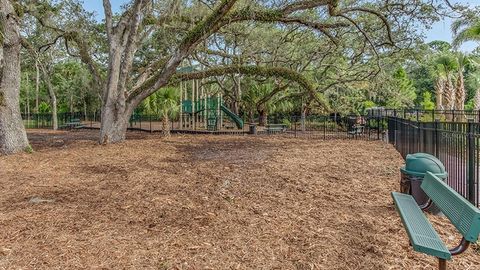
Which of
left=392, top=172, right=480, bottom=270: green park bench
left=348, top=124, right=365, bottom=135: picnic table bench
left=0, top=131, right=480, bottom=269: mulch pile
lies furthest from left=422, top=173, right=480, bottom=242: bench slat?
left=348, top=124, right=365, bottom=135: picnic table bench

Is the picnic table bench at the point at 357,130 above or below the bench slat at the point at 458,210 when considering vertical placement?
above

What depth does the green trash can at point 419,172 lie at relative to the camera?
4305 millimetres

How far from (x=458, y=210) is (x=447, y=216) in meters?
0.17

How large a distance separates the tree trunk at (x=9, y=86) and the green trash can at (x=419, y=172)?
997 cm

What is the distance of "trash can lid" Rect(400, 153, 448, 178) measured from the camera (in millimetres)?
4289

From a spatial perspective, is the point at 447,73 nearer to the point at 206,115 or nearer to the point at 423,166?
the point at 206,115

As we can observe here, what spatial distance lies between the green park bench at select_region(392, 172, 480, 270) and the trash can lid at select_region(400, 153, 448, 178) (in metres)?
1.02

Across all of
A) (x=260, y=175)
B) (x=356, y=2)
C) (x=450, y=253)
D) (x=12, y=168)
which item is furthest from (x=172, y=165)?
(x=356, y=2)

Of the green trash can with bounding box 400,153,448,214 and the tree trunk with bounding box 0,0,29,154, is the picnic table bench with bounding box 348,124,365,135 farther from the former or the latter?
the tree trunk with bounding box 0,0,29,154

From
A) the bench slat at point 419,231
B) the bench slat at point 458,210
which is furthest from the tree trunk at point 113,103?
the bench slat at point 458,210

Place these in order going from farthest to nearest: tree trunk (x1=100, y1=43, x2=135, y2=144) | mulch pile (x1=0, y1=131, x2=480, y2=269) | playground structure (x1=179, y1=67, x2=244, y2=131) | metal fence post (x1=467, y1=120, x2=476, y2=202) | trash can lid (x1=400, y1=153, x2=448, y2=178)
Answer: playground structure (x1=179, y1=67, x2=244, y2=131) < tree trunk (x1=100, y1=43, x2=135, y2=144) < trash can lid (x1=400, y1=153, x2=448, y2=178) < metal fence post (x1=467, y1=120, x2=476, y2=202) < mulch pile (x1=0, y1=131, x2=480, y2=269)

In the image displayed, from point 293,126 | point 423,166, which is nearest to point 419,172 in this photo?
point 423,166

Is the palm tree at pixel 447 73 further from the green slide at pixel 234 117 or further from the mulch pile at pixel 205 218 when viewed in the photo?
the mulch pile at pixel 205 218

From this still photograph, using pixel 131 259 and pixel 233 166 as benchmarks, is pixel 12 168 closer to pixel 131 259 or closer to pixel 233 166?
pixel 233 166
